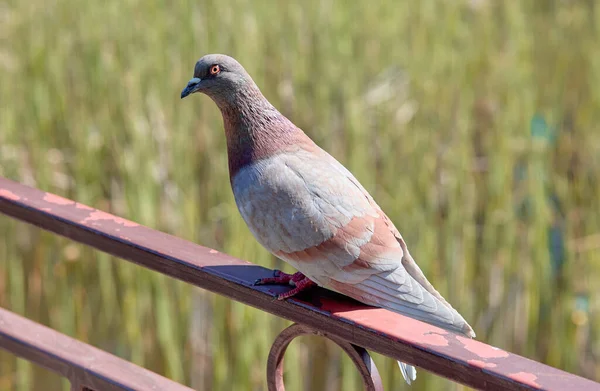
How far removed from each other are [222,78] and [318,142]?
1.47m

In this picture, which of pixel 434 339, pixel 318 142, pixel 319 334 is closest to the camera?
pixel 434 339

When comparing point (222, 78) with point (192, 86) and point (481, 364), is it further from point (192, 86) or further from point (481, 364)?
point (481, 364)

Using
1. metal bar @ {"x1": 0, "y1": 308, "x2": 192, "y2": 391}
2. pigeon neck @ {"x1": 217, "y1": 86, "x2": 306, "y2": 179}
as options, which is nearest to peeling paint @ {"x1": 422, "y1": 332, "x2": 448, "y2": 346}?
metal bar @ {"x1": 0, "y1": 308, "x2": 192, "y2": 391}

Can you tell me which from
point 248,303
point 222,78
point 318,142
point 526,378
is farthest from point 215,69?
point 318,142

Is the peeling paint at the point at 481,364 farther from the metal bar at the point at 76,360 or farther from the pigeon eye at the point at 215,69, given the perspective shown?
the pigeon eye at the point at 215,69

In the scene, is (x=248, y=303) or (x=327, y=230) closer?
(x=248, y=303)

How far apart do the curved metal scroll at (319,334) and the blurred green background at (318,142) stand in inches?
46.7

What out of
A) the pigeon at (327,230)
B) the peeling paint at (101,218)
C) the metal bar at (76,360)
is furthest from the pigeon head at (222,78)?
the metal bar at (76,360)

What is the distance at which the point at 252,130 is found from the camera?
1.41m

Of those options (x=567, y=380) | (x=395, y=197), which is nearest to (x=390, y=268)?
(x=567, y=380)

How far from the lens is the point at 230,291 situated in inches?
46.5

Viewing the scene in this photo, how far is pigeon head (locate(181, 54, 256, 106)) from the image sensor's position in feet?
4.67

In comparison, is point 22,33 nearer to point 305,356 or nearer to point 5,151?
point 5,151

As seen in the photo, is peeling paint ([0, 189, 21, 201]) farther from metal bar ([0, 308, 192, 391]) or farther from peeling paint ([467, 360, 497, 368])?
peeling paint ([467, 360, 497, 368])
